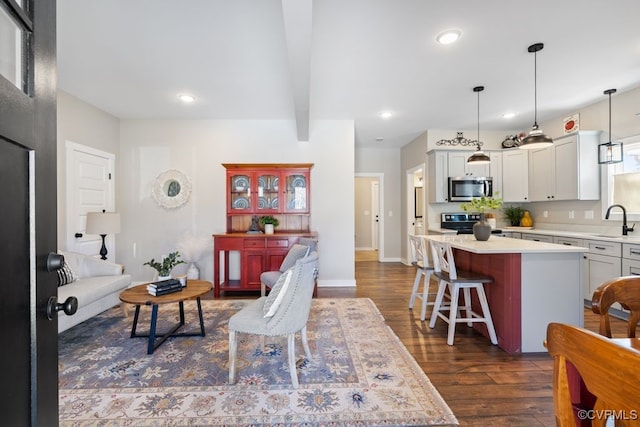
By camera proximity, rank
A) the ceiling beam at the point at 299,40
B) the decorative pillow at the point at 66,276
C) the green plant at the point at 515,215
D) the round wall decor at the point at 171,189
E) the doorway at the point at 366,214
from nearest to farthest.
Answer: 1. the ceiling beam at the point at 299,40
2. the decorative pillow at the point at 66,276
3. the round wall decor at the point at 171,189
4. the green plant at the point at 515,215
5. the doorway at the point at 366,214

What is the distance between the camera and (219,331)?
2.84 meters

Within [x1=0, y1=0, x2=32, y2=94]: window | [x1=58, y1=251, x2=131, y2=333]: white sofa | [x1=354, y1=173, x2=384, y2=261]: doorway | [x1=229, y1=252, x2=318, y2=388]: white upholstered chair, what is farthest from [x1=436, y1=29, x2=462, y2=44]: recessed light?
[x1=354, y1=173, x2=384, y2=261]: doorway

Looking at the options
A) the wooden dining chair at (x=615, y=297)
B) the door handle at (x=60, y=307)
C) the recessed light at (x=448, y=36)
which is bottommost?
the wooden dining chair at (x=615, y=297)

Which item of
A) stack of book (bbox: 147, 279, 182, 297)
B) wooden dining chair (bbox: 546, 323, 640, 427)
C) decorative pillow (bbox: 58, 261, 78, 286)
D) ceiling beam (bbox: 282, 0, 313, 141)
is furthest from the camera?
decorative pillow (bbox: 58, 261, 78, 286)

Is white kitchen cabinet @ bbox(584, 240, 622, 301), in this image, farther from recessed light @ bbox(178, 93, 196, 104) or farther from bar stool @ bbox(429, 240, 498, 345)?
recessed light @ bbox(178, 93, 196, 104)

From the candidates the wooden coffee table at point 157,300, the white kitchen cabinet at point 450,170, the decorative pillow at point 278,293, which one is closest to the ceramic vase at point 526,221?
the white kitchen cabinet at point 450,170

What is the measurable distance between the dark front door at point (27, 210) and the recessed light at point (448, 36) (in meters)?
2.51

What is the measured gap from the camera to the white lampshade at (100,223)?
3459mm

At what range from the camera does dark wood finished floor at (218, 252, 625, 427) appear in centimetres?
170

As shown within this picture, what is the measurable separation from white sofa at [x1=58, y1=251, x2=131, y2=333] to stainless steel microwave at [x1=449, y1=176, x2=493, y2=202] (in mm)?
5034

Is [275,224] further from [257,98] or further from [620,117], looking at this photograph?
[620,117]

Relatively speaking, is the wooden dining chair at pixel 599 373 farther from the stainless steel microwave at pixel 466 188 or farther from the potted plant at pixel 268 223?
the stainless steel microwave at pixel 466 188

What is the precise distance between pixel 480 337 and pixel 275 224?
2.94 m

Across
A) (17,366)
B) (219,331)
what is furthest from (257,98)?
(17,366)
